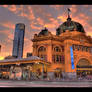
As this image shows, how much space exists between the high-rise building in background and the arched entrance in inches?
5501

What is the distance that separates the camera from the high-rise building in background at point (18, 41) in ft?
564

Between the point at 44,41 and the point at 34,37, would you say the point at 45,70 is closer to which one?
the point at 44,41

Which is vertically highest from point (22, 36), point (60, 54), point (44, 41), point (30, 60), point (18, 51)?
point (22, 36)

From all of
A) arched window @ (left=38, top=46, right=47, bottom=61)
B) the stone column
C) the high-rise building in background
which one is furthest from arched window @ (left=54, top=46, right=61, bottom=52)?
the high-rise building in background

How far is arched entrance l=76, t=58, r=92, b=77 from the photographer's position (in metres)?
36.6

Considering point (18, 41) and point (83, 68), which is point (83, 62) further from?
point (18, 41)

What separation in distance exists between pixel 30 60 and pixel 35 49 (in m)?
15.2

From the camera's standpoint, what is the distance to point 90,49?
42219mm

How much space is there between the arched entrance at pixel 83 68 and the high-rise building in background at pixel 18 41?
458 feet

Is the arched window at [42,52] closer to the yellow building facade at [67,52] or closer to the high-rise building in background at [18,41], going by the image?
the yellow building facade at [67,52]

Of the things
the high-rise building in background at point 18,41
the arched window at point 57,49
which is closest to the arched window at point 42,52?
the arched window at point 57,49

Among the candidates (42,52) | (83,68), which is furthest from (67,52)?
(42,52)

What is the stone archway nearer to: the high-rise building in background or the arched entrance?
the arched entrance

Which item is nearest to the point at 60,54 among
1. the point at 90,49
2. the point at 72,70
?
the point at 72,70
